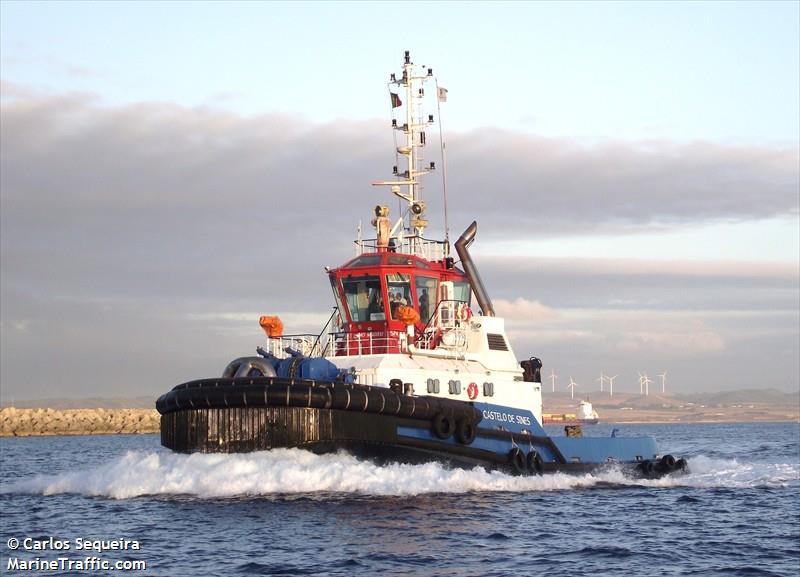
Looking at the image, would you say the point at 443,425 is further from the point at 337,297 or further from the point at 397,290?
the point at 337,297

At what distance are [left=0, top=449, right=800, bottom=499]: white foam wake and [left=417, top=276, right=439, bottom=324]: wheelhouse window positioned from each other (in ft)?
13.2

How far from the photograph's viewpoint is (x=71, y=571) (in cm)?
1508

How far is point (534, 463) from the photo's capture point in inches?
961

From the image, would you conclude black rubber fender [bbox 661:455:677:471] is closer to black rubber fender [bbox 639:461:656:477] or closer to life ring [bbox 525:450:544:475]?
black rubber fender [bbox 639:461:656:477]

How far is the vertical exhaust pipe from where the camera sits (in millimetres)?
26219

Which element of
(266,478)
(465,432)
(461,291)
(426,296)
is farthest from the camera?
(461,291)

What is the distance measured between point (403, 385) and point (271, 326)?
3672 millimetres

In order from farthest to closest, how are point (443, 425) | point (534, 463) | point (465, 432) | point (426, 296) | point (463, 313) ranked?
point (463, 313) < point (426, 296) < point (534, 463) < point (465, 432) < point (443, 425)

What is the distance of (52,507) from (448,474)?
25.4ft

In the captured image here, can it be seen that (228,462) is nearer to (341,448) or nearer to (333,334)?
(341,448)

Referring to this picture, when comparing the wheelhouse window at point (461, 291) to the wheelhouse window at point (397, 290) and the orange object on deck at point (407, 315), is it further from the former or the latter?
the orange object on deck at point (407, 315)

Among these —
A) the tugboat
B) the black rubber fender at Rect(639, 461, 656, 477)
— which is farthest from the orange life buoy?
the black rubber fender at Rect(639, 461, 656, 477)

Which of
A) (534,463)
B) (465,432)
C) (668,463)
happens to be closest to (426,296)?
(465,432)

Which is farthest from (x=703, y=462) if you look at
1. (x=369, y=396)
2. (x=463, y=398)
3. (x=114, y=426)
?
(x=114, y=426)
